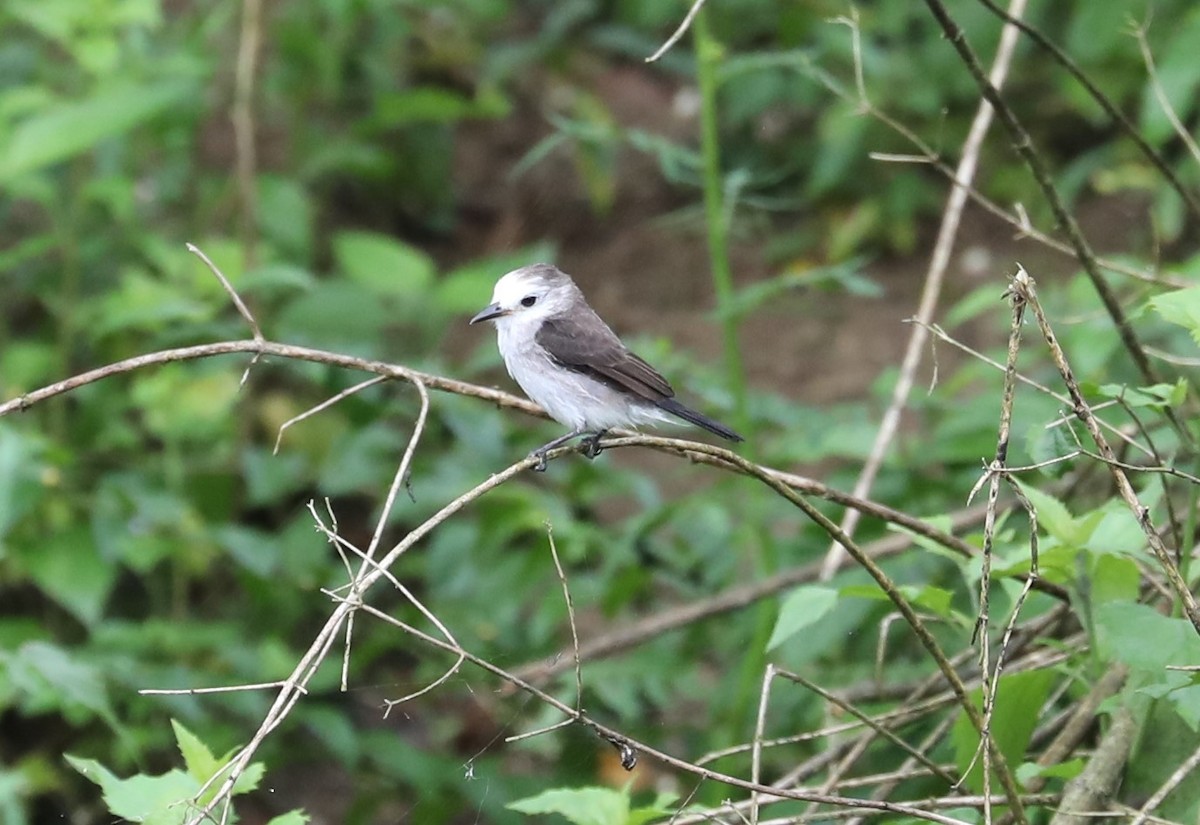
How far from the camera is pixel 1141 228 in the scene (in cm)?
755

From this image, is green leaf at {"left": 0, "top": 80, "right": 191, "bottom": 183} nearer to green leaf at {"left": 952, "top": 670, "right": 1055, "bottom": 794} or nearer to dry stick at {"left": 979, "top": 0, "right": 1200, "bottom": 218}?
dry stick at {"left": 979, "top": 0, "right": 1200, "bottom": 218}

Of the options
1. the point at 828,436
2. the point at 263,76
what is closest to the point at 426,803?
the point at 828,436

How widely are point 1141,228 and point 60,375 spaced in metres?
5.19

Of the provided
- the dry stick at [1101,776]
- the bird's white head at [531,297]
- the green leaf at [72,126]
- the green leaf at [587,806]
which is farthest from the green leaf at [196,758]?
the green leaf at [72,126]

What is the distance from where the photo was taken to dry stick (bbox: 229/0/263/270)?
632 centimetres

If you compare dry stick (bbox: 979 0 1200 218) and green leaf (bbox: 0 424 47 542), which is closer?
dry stick (bbox: 979 0 1200 218)

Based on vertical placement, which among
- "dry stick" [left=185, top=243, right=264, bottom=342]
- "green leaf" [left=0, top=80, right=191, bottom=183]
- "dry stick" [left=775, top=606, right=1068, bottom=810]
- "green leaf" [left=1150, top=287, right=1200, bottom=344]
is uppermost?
"green leaf" [left=1150, top=287, right=1200, bottom=344]

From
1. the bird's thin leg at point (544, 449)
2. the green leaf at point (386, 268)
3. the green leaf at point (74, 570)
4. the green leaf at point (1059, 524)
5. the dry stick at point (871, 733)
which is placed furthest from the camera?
the green leaf at point (386, 268)

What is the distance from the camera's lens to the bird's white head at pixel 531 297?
13.6ft

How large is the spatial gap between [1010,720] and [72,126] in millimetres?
3988

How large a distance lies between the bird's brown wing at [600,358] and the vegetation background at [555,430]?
0.38 m

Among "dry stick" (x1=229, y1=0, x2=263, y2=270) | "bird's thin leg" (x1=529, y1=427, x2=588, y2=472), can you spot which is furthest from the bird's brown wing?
"dry stick" (x1=229, y1=0, x2=263, y2=270)

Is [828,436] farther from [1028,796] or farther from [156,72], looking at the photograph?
[156,72]

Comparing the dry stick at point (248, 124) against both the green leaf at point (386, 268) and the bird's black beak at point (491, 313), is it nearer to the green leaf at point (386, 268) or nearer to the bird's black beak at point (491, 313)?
the green leaf at point (386, 268)
